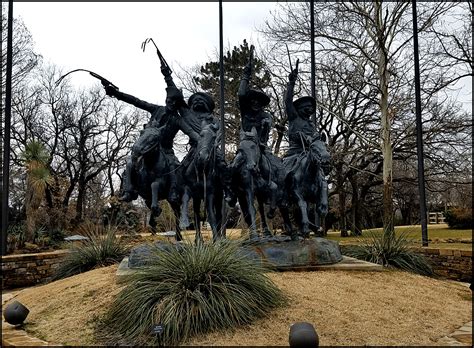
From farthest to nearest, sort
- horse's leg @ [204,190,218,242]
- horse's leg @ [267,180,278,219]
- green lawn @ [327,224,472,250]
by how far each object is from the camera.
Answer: green lawn @ [327,224,472,250], horse's leg @ [267,180,278,219], horse's leg @ [204,190,218,242]

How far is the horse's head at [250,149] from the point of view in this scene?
812cm

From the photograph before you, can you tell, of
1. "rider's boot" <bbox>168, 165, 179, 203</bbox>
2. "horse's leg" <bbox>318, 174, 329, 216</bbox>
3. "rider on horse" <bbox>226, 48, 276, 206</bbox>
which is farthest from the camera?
"rider on horse" <bbox>226, 48, 276, 206</bbox>

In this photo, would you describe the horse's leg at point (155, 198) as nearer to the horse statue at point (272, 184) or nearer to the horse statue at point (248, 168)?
the horse statue at point (248, 168)

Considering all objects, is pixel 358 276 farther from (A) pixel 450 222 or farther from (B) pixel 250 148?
(A) pixel 450 222

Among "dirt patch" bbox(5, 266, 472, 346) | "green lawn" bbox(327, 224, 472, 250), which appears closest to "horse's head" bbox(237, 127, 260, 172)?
"dirt patch" bbox(5, 266, 472, 346)

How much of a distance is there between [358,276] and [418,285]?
3.01 ft

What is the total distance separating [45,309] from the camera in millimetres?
6445

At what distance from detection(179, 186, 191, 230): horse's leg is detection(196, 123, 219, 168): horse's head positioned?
34.7 inches

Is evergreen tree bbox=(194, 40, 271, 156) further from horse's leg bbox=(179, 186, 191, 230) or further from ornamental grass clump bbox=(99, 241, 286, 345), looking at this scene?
ornamental grass clump bbox=(99, 241, 286, 345)

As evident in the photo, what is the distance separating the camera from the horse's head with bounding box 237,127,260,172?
8117 millimetres

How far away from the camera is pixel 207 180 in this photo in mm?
8141

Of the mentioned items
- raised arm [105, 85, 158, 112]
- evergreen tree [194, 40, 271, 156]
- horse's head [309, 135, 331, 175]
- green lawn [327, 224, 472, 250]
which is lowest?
green lawn [327, 224, 472, 250]

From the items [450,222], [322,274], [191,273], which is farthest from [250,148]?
[450,222]

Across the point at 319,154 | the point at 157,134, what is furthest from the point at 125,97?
the point at 319,154
